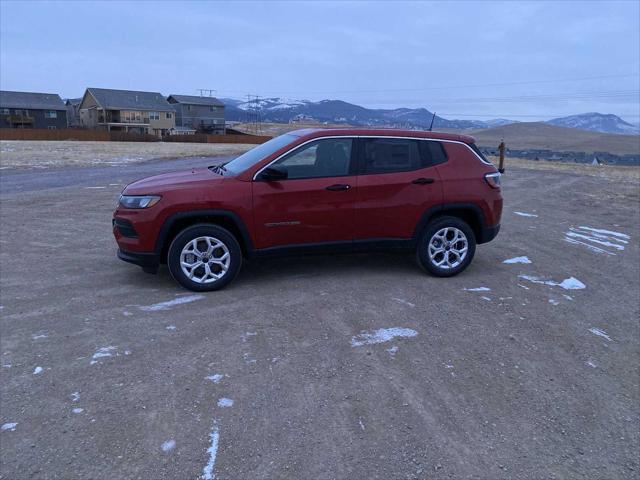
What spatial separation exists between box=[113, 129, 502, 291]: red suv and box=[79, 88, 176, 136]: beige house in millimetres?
77535

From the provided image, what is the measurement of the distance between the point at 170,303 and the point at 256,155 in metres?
2.03

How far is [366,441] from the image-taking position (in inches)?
124

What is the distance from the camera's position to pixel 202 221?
5684 millimetres

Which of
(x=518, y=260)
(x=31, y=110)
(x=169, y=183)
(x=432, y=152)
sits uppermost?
(x=31, y=110)

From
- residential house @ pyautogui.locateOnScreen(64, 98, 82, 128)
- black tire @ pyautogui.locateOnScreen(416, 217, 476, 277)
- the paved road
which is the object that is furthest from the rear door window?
residential house @ pyautogui.locateOnScreen(64, 98, 82, 128)

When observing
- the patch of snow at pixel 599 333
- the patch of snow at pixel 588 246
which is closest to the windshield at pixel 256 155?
the patch of snow at pixel 599 333

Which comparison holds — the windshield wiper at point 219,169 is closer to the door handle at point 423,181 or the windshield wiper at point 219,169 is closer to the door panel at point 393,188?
the door panel at point 393,188

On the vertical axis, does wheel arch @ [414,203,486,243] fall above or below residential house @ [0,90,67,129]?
below

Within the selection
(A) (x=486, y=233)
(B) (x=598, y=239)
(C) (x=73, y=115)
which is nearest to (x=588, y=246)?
(B) (x=598, y=239)

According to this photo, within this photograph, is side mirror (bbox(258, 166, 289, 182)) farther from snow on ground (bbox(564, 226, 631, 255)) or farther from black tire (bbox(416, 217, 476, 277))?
snow on ground (bbox(564, 226, 631, 255))

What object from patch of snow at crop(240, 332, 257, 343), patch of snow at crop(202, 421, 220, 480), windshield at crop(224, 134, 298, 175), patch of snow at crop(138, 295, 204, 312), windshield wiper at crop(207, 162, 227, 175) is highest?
windshield at crop(224, 134, 298, 175)

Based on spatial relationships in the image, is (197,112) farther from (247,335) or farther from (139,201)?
(247,335)

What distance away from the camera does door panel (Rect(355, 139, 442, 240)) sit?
6.02 metres

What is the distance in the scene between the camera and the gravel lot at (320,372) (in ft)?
9.87
